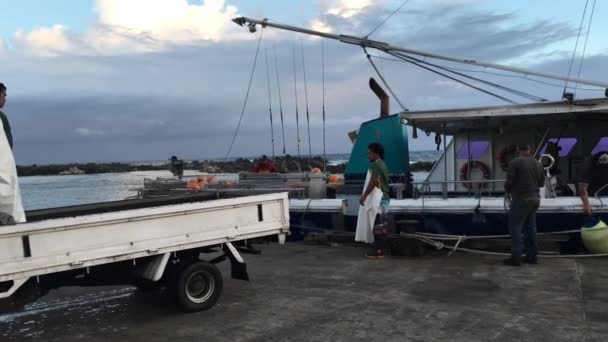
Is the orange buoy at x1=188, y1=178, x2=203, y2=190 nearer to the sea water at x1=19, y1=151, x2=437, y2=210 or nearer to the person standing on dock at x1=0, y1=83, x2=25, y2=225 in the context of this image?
the sea water at x1=19, y1=151, x2=437, y2=210

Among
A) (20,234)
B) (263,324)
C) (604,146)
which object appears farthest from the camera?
(604,146)

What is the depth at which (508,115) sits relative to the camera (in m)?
9.12

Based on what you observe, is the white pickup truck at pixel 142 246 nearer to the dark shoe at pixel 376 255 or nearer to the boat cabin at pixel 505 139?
the dark shoe at pixel 376 255

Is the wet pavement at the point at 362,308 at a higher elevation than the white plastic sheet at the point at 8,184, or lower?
lower

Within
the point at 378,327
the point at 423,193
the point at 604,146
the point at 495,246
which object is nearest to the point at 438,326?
the point at 378,327

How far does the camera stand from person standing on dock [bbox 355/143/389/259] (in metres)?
8.85

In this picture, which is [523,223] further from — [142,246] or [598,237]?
[142,246]

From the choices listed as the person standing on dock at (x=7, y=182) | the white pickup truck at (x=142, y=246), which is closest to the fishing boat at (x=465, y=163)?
the white pickup truck at (x=142, y=246)

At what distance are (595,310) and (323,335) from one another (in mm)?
2874

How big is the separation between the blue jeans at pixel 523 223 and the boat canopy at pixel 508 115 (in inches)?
75.1

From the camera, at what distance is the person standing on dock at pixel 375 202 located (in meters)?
8.85

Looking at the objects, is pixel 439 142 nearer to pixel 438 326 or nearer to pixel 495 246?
pixel 495 246

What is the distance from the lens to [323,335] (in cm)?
505

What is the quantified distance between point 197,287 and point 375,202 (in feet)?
12.5
